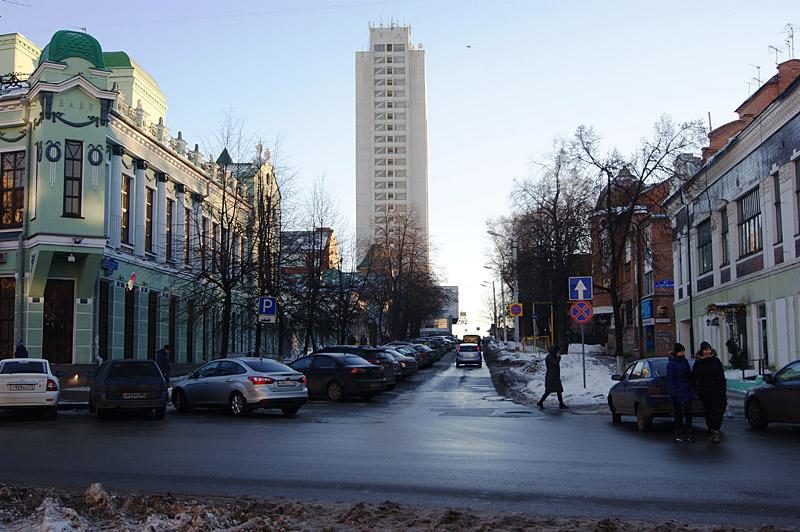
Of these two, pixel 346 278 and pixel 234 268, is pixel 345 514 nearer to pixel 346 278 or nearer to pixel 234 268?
pixel 234 268

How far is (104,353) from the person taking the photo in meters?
32.7

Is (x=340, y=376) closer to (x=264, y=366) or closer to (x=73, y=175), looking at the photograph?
(x=264, y=366)

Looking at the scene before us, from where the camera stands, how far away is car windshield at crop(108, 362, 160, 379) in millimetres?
20312

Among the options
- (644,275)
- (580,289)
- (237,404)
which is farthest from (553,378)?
(644,275)

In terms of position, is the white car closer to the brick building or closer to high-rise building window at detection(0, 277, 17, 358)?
high-rise building window at detection(0, 277, 17, 358)

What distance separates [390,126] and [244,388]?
140 m

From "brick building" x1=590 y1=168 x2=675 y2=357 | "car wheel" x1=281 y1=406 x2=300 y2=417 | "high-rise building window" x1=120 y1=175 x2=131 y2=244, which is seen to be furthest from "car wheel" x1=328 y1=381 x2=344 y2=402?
"brick building" x1=590 y1=168 x2=675 y2=357

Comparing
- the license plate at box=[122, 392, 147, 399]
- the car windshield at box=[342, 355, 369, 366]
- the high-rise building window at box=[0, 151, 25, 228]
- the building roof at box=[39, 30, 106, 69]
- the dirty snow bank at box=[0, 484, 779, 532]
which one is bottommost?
the dirty snow bank at box=[0, 484, 779, 532]

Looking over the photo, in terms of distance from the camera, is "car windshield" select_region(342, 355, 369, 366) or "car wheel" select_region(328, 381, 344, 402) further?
"car windshield" select_region(342, 355, 369, 366)

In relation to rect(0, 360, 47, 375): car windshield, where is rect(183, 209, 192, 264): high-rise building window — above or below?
above

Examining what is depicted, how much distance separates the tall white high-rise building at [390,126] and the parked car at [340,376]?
126776 millimetres

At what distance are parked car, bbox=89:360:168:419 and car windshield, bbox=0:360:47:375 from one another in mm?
1540

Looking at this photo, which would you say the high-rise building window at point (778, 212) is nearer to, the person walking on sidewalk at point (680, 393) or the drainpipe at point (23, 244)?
the person walking on sidewalk at point (680, 393)

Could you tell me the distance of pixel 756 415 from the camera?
54.6ft
